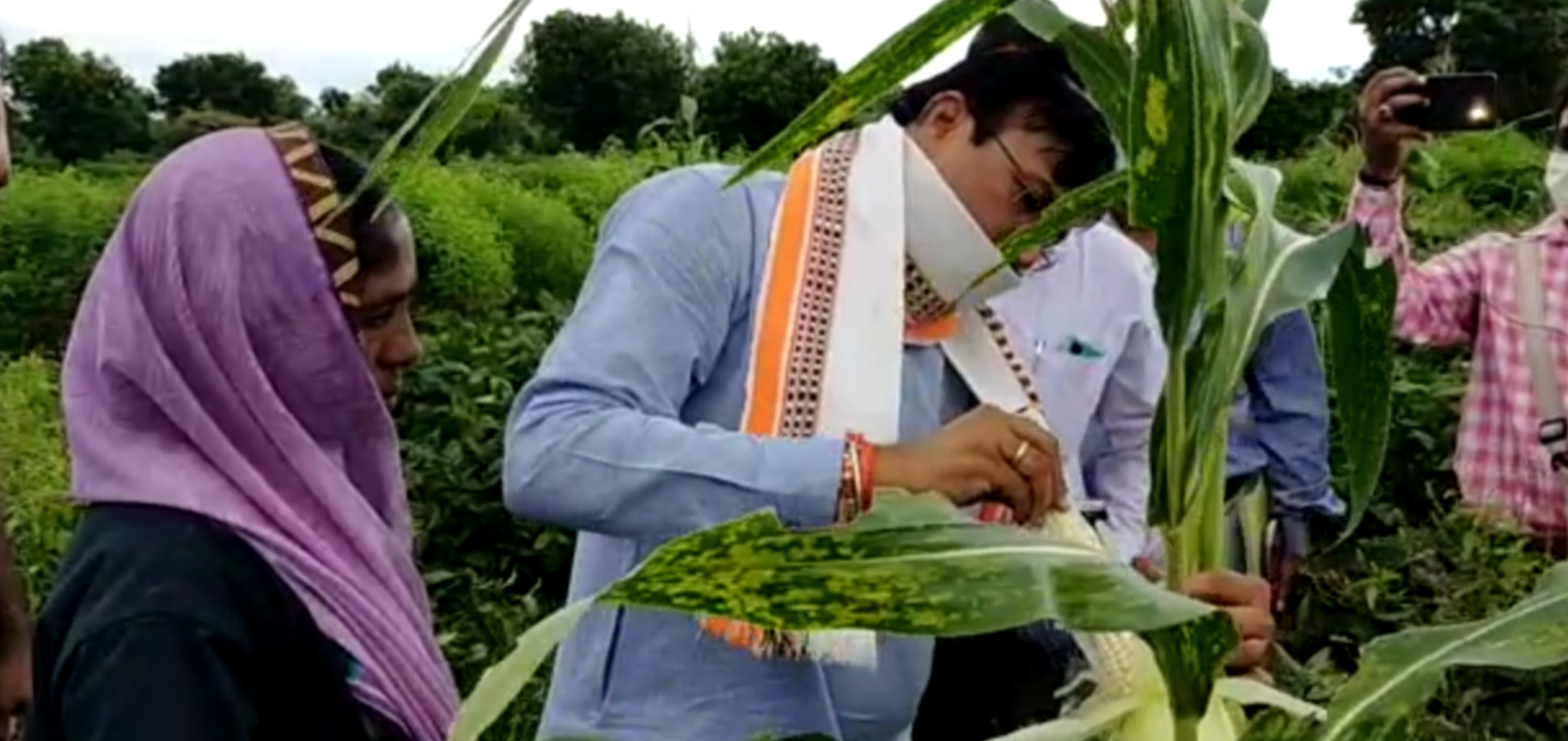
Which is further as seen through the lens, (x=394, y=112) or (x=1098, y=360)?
(x=394, y=112)

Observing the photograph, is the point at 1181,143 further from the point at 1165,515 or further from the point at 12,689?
the point at 12,689

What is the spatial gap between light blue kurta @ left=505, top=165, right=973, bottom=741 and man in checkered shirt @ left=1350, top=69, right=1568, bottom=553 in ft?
4.02

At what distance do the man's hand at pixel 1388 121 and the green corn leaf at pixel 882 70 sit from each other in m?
1.78

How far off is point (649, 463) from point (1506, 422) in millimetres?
1621

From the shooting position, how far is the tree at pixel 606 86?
7.82m

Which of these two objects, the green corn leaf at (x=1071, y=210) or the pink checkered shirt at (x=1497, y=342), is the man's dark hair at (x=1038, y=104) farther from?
the pink checkered shirt at (x=1497, y=342)

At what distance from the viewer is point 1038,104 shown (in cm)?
167

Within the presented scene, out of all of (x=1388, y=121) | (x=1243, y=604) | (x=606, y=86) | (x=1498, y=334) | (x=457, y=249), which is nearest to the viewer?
(x=1243, y=604)

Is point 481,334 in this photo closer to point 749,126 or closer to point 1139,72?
point 1139,72

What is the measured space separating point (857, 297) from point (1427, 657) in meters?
0.80

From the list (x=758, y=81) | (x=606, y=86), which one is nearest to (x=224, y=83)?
(x=606, y=86)

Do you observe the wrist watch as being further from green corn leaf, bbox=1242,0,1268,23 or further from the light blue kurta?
→ green corn leaf, bbox=1242,0,1268,23

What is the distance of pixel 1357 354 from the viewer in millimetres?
994

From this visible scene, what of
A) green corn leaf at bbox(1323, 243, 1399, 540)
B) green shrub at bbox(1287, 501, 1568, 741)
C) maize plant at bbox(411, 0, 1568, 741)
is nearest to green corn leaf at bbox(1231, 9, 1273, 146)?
maize plant at bbox(411, 0, 1568, 741)
